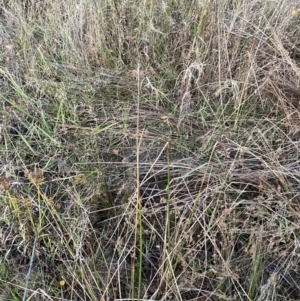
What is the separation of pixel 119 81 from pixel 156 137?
1.09ft

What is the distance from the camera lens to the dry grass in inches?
43.6

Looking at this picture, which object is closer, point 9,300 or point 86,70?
point 9,300

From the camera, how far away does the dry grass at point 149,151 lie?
1.11 metres

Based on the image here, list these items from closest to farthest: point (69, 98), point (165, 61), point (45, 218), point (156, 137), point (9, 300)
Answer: point (9, 300), point (45, 218), point (156, 137), point (69, 98), point (165, 61)

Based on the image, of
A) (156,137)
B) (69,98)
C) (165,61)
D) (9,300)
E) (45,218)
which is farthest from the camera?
(165,61)

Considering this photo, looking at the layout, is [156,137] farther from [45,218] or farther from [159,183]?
[45,218]

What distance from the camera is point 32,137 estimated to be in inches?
57.2

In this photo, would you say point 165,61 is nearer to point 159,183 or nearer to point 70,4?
point 70,4

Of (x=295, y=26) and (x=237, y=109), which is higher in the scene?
(x=295, y=26)

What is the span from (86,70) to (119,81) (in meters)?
0.14

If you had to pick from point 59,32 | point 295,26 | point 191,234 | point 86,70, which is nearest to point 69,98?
point 86,70

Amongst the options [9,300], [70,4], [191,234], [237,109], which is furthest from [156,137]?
[70,4]

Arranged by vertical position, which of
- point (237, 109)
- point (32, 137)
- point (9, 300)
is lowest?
point (9, 300)

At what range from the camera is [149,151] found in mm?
1366
